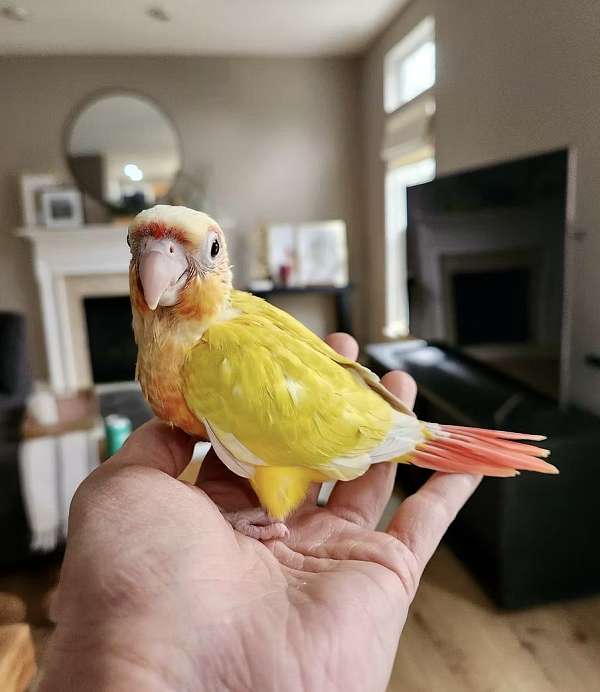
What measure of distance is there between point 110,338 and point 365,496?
3.48 m

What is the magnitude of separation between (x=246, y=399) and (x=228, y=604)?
0.25m

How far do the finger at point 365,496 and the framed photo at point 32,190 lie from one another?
139 inches

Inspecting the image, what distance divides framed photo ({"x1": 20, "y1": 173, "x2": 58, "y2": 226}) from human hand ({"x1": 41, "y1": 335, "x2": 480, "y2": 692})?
3.44m

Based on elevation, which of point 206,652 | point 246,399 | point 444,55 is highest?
point 444,55

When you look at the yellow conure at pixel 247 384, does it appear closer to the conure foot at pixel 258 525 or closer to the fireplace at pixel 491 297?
the conure foot at pixel 258 525

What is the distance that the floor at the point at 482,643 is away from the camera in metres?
1.40

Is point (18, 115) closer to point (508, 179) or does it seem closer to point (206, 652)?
point (508, 179)

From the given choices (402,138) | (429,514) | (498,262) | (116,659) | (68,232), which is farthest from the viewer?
(68,232)

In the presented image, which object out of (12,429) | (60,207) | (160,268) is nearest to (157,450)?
(160,268)

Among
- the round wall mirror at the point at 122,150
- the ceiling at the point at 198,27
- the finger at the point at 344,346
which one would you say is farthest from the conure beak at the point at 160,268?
the round wall mirror at the point at 122,150

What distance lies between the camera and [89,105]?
3.73m

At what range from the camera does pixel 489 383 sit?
205cm

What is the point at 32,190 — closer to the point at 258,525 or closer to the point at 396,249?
the point at 396,249

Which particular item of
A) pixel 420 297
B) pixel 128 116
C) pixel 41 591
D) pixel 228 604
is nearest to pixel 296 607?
pixel 228 604
